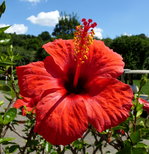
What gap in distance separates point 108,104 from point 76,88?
25 cm

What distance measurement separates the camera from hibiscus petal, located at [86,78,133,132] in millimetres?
734

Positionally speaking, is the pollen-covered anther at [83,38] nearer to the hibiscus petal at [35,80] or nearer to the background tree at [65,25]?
the hibiscus petal at [35,80]

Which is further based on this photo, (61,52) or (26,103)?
(26,103)

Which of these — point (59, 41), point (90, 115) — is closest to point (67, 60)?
point (59, 41)

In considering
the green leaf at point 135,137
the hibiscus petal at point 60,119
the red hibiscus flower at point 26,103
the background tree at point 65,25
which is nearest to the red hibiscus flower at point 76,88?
the hibiscus petal at point 60,119

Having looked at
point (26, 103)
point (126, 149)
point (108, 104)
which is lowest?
point (126, 149)

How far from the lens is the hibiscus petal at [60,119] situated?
686mm

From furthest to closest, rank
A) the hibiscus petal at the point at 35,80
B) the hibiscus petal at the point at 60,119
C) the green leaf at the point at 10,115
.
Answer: the green leaf at the point at 10,115 → the hibiscus petal at the point at 35,80 → the hibiscus petal at the point at 60,119

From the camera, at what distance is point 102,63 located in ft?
3.09

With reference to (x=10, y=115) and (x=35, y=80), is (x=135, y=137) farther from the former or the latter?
(x=10, y=115)

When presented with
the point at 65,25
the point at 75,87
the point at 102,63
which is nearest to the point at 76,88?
the point at 75,87

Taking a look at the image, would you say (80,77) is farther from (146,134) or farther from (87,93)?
(146,134)

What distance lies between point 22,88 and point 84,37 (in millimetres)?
312

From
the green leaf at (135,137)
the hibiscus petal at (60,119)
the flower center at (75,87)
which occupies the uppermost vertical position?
the flower center at (75,87)
